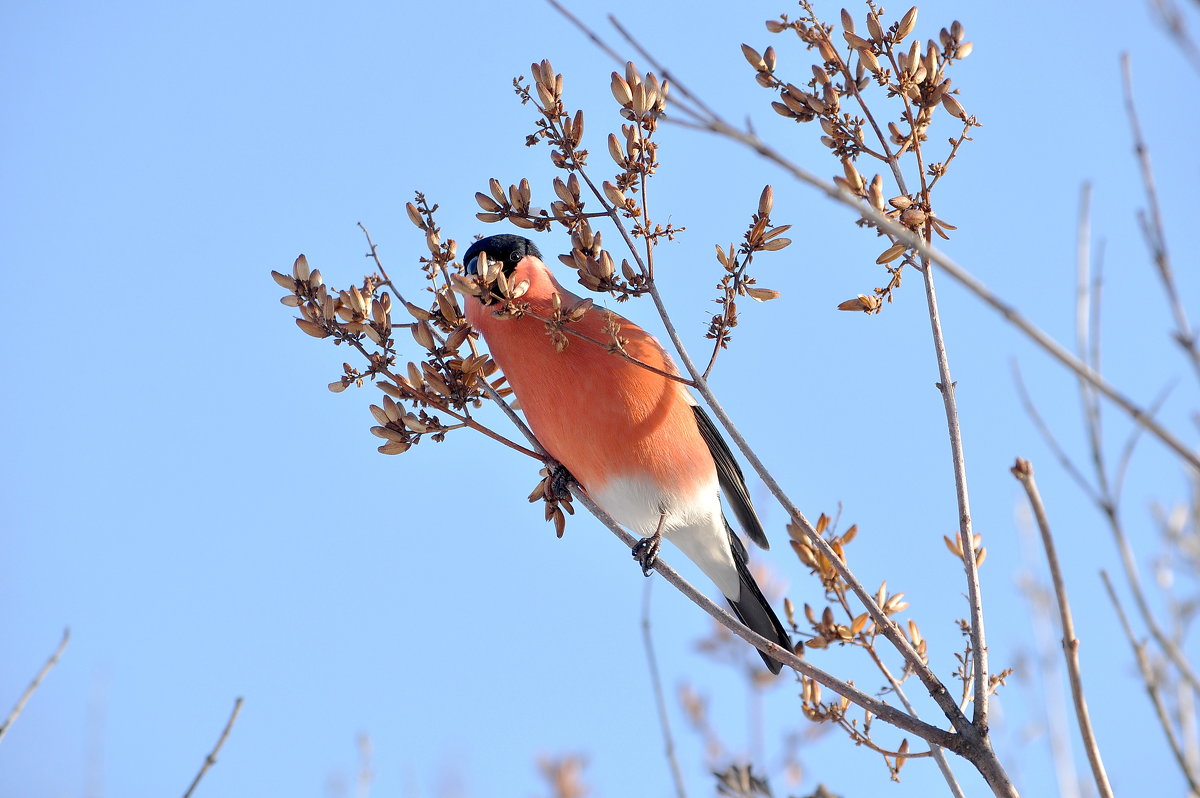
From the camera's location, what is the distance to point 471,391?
245cm

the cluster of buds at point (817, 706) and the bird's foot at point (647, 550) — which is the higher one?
the bird's foot at point (647, 550)

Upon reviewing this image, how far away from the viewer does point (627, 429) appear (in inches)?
116

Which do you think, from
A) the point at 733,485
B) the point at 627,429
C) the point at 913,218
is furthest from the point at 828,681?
the point at 733,485

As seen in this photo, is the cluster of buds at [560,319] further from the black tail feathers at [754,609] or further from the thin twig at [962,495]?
the black tail feathers at [754,609]

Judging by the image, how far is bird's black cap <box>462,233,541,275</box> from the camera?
3385 mm

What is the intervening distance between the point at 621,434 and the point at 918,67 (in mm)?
1283

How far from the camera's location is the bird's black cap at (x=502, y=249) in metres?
3.38

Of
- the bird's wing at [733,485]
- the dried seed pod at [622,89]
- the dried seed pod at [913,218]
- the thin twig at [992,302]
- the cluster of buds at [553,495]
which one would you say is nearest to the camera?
the thin twig at [992,302]

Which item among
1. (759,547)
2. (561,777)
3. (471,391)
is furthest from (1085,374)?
(759,547)

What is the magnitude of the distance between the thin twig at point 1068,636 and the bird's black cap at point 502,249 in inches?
93.4

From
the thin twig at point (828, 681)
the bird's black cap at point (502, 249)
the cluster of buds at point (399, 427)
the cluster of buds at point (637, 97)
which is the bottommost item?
the thin twig at point (828, 681)

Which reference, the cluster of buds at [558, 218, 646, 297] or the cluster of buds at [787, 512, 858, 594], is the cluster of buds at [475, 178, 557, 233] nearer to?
the cluster of buds at [558, 218, 646, 297]

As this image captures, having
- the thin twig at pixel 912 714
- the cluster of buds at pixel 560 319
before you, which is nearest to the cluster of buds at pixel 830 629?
the thin twig at pixel 912 714

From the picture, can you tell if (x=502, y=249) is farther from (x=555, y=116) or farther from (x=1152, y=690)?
(x=1152, y=690)
